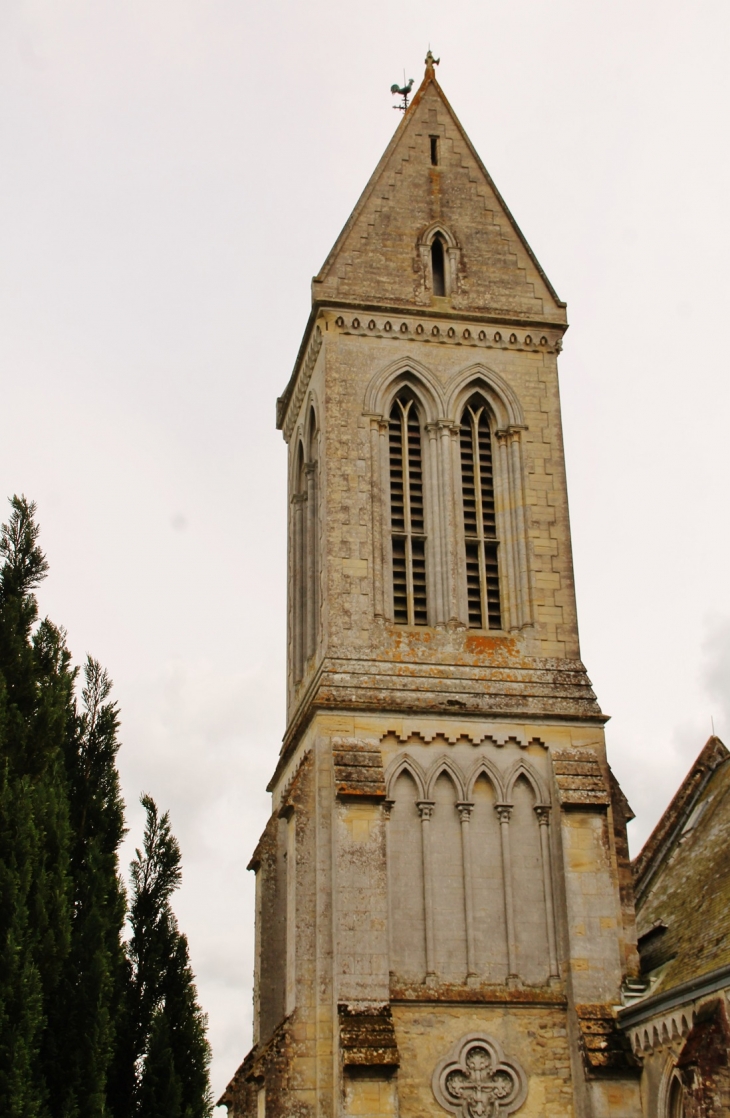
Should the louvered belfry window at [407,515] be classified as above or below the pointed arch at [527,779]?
above

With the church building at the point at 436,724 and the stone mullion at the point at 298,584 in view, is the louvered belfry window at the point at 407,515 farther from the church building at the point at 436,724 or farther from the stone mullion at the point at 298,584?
the stone mullion at the point at 298,584

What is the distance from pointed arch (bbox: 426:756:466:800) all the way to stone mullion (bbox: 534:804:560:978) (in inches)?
52.0

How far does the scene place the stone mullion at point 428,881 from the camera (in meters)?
23.1

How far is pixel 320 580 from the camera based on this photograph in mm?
26719

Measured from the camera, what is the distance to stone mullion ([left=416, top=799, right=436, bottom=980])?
75.9 ft

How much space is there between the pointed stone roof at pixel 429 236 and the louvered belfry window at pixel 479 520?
7.67 ft

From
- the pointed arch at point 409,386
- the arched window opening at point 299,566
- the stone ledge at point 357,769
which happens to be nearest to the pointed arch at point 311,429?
the arched window opening at point 299,566

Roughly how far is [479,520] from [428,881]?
6.96 meters

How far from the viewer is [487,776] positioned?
80.1ft

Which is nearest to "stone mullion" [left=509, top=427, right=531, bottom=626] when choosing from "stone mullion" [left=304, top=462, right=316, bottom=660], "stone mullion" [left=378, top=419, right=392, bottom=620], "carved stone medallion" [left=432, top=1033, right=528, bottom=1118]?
"stone mullion" [left=378, top=419, right=392, bottom=620]

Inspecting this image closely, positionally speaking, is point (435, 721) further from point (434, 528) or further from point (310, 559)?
point (310, 559)

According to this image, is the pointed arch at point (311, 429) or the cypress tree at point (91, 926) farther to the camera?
the pointed arch at point (311, 429)

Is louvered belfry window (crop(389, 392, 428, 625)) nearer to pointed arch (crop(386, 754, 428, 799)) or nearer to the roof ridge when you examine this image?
pointed arch (crop(386, 754, 428, 799))

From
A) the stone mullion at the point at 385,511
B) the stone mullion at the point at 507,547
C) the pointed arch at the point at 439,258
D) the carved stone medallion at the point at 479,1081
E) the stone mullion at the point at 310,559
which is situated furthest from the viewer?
the pointed arch at the point at 439,258
